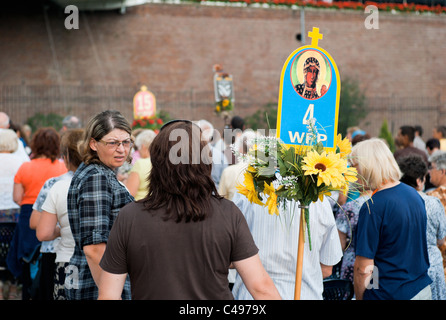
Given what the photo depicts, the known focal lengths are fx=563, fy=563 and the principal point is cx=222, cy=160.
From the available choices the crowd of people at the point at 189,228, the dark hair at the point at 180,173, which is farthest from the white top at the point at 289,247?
the dark hair at the point at 180,173

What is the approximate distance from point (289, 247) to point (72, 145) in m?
1.56

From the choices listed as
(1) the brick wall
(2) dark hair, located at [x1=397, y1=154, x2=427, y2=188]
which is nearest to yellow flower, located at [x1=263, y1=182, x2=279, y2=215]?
(2) dark hair, located at [x1=397, y1=154, x2=427, y2=188]

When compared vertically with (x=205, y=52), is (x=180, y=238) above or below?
below

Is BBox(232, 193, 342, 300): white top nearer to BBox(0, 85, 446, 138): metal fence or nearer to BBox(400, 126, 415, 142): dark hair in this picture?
BBox(400, 126, 415, 142): dark hair

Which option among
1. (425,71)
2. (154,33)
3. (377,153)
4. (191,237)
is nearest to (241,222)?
(191,237)

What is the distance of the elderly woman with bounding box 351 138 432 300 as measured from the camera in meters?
3.48

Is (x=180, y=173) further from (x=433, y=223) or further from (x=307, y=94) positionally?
(x=433, y=223)

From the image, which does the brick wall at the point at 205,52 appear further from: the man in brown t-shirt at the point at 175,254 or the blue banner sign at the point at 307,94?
the man in brown t-shirt at the point at 175,254

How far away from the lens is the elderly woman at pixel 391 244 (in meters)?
3.48

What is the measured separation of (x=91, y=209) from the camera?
2838 mm

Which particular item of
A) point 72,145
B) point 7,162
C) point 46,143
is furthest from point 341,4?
point 72,145

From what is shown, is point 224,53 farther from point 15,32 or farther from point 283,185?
point 283,185
